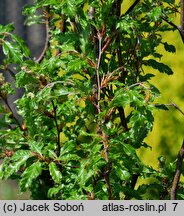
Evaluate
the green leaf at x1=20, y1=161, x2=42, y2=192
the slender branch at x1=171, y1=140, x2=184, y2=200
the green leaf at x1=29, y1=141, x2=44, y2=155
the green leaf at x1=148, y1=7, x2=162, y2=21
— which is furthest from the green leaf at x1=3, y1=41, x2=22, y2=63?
the slender branch at x1=171, y1=140, x2=184, y2=200

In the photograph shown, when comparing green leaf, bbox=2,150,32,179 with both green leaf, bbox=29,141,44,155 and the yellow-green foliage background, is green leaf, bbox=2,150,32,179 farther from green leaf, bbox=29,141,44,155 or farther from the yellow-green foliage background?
the yellow-green foliage background

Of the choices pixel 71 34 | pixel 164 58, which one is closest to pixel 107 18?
pixel 71 34

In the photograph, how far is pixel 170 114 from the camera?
473cm

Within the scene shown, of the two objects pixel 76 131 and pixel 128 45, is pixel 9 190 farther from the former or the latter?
pixel 128 45

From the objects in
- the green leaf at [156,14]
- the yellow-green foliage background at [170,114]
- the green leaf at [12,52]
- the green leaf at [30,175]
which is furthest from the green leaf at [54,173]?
the yellow-green foliage background at [170,114]

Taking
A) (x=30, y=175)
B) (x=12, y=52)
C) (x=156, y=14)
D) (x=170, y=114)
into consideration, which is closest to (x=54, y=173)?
(x=30, y=175)

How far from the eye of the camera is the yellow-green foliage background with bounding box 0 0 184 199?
15.5ft

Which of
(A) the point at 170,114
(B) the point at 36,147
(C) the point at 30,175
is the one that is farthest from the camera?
(A) the point at 170,114

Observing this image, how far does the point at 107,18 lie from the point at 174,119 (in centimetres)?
186

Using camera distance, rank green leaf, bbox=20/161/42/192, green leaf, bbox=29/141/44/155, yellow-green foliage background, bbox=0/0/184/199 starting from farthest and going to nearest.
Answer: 1. yellow-green foliage background, bbox=0/0/184/199
2. green leaf, bbox=29/141/44/155
3. green leaf, bbox=20/161/42/192

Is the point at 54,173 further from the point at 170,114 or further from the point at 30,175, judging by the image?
the point at 170,114

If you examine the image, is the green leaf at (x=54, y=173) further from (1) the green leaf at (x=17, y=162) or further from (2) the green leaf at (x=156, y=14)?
(2) the green leaf at (x=156, y=14)

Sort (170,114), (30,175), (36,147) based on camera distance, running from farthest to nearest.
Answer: (170,114) < (36,147) < (30,175)

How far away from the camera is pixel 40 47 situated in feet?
18.0
